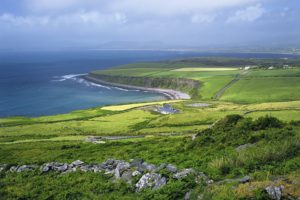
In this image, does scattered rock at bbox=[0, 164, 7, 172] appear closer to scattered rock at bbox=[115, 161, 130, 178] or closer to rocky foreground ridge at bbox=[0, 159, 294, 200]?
rocky foreground ridge at bbox=[0, 159, 294, 200]

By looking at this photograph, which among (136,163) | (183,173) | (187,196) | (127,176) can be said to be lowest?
(127,176)

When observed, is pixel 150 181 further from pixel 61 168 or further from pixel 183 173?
pixel 61 168

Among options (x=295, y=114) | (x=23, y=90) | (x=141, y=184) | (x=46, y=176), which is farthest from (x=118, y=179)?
(x=23, y=90)

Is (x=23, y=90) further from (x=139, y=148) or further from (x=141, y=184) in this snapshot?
(x=141, y=184)

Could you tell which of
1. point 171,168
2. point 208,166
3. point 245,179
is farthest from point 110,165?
point 245,179

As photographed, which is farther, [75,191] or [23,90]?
[23,90]

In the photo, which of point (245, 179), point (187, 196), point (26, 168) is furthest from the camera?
point (26, 168)
